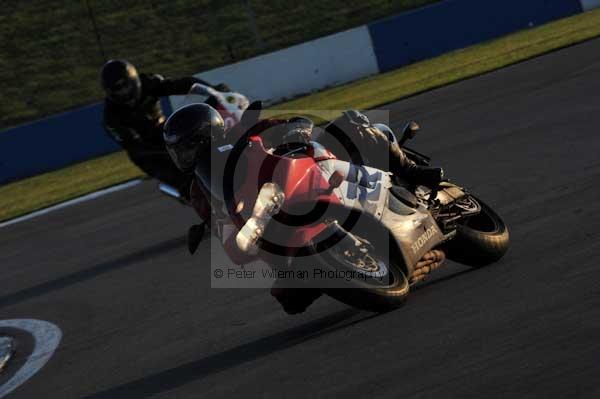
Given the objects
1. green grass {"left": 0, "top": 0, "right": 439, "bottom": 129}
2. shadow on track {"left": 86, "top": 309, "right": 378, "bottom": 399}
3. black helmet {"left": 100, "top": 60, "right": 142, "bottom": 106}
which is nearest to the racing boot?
shadow on track {"left": 86, "top": 309, "right": 378, "bottom": 399}

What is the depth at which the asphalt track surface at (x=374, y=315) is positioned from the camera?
517cm

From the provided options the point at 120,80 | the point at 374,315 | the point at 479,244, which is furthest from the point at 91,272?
the point at 479,244

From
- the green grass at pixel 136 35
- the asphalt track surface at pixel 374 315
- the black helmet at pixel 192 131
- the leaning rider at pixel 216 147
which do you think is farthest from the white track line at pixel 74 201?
the green grass at pixel 136 35

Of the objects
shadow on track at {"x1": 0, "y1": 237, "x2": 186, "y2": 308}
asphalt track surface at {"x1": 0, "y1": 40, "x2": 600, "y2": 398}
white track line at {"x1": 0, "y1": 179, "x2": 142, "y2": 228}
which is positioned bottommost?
white track line at {"x1": 0, "y1": 179, "x2": 142, "y2": 228}

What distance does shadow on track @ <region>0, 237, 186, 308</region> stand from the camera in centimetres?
1032

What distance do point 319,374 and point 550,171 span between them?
4564 millimetres

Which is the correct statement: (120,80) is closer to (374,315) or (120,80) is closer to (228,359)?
(228,359)

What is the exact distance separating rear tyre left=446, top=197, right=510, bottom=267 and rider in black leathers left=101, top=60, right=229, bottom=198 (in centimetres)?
440

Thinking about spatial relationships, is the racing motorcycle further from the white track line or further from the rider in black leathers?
the white track line

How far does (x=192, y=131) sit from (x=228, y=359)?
4.54 ft

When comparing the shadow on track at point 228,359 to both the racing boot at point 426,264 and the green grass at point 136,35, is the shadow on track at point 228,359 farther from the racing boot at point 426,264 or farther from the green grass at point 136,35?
the green grass at point 136,35

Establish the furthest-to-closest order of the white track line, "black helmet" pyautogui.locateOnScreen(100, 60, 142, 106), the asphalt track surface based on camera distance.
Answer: the white track line, "black helmet" pyautogui.locateOnScreen(100, 60, 142, 106), the asphalt track surface

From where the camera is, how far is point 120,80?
10969 millimetres

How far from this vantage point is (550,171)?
31.2 feet
